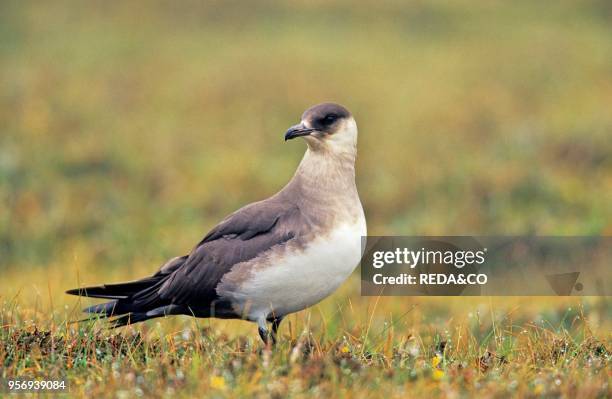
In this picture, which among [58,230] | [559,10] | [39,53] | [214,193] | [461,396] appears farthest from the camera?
[559,10]

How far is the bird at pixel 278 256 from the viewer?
4828 mm

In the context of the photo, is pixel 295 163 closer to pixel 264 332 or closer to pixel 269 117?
pixel 269 117

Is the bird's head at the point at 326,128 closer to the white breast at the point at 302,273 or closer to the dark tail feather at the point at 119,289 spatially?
the white breast at the point at 302,273

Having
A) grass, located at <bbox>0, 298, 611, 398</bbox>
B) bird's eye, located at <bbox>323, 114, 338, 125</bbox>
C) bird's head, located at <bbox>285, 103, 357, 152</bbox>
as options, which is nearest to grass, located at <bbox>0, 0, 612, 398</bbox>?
grass, located at <bbox>0, 298, 611, 398</bbox>

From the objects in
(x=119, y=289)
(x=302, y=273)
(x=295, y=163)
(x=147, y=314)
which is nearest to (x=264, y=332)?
(x=302, y=273)

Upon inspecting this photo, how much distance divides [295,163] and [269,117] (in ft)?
5.60

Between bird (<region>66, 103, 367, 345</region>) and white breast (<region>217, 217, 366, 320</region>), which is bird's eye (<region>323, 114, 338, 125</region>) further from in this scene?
white breast (<region>217, 217, 366, 320</region>)

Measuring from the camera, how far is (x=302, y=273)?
479 centimetres

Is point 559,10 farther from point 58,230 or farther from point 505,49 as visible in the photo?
point 58,230

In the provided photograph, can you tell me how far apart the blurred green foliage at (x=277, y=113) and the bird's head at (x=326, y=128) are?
4136 millimetres

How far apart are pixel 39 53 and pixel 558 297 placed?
9951 millimetres

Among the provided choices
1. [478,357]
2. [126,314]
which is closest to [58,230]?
[126,314]

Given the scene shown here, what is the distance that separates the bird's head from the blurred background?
3.33 m

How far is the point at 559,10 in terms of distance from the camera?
1781 cm
